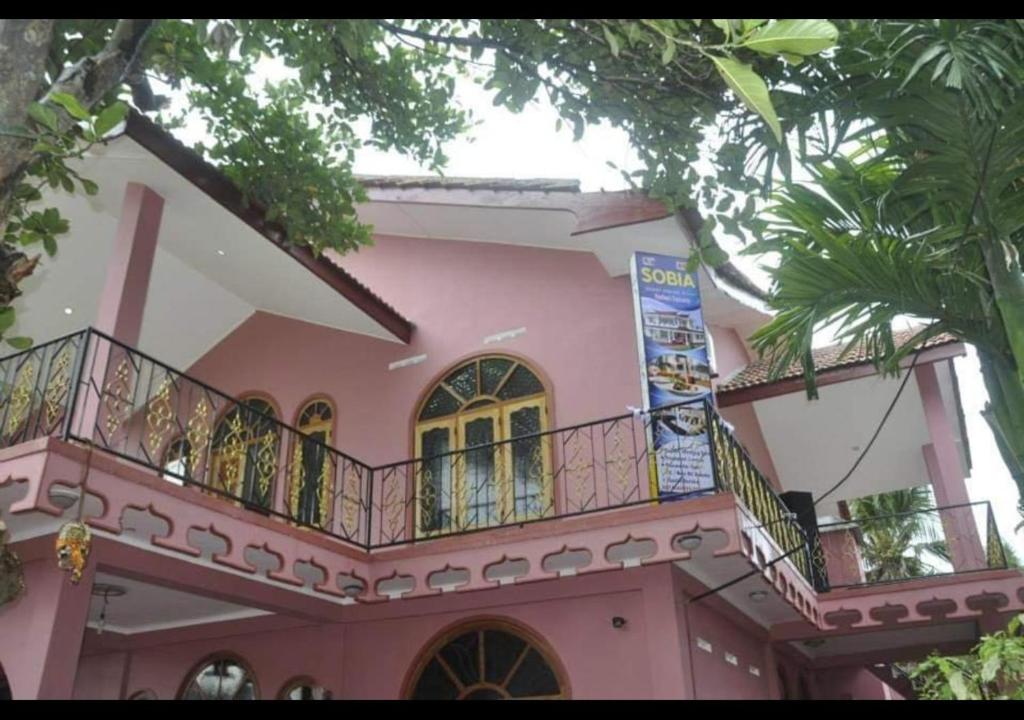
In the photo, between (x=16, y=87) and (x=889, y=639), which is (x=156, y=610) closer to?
(x=16, y=87)

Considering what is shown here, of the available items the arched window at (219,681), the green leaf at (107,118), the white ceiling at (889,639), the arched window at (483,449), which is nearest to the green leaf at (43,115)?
the green leaf at (107,118)

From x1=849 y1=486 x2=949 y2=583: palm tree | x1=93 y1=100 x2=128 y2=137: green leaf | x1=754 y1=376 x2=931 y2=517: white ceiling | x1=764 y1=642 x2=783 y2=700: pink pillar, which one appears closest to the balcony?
x1=764 y1=642 x2=783 y2=700: pink pillar

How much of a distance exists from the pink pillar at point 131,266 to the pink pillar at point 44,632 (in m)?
1.85

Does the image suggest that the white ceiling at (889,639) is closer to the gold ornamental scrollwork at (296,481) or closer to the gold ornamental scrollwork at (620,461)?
the gold ornamental scrollwork at (620,461)

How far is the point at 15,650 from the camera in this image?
6.08 m

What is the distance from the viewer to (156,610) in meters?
9.05

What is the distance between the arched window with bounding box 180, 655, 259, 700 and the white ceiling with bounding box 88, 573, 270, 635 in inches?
21.0

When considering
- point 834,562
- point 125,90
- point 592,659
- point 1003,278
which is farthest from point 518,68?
point 834,562

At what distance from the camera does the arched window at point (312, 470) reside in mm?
9156

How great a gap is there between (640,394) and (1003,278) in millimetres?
4703

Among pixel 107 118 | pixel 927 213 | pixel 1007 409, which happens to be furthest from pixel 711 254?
pixel 107 118

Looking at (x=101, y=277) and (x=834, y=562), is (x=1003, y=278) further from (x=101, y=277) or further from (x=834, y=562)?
(x=834, y=562)

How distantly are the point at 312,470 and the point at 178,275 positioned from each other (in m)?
2.69

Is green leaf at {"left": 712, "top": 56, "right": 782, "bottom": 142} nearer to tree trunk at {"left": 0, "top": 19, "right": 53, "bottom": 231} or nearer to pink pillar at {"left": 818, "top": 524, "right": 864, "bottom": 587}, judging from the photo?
tree trunk at {"left": 0, "top": 19, "right": 53, "bottom": 231}
